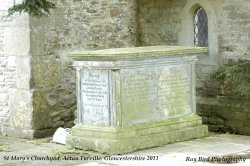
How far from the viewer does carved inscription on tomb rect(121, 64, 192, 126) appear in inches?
369

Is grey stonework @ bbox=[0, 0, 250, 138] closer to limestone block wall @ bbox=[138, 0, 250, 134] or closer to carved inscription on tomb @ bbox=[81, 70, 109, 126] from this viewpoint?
limestone block wall @ bbox=[138, 0, 250, 134]

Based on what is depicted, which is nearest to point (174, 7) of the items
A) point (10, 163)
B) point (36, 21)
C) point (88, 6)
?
point (88, 6)

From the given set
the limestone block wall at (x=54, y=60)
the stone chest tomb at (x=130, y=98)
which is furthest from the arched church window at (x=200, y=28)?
the stone chest tomb at (x=130, y=98)

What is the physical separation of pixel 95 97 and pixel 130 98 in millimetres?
540

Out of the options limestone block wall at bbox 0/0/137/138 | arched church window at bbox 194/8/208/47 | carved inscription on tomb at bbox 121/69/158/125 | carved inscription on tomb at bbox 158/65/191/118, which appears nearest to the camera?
carved inscription on tomb at bbox 121/69/158/125

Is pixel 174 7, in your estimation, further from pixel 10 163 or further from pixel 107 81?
pixel 10 163

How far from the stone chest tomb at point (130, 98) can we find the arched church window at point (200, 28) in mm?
1722

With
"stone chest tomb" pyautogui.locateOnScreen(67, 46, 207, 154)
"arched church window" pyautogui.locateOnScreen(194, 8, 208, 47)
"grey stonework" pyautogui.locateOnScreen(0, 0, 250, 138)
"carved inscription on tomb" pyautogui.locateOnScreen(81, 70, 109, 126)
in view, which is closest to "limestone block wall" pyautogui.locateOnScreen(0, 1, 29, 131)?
"grey stonework" pyautogui.locateOnScreen(0, 0, 250, 138)

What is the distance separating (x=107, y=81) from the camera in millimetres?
9258

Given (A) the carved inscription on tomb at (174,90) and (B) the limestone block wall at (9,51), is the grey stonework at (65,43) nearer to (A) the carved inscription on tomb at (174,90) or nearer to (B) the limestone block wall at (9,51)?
(B) the limestone block wall at (9,51)

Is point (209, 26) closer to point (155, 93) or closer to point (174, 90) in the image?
point (174, 90)

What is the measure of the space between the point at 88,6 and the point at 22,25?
5.08 ft

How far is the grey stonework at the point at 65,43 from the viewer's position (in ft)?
36.2

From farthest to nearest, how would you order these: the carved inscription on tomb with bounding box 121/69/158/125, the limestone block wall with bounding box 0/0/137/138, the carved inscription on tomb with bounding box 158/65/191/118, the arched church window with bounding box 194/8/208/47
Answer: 1. the arched church window with bounding box 194/8/208/47
2. the limestone block wall with bounding box 0/0/137/138
3. the carved inscription on tomb with bounding box 158/65/191/118
4. the carved inscription on tomb with bounding box 121/69/158/125
